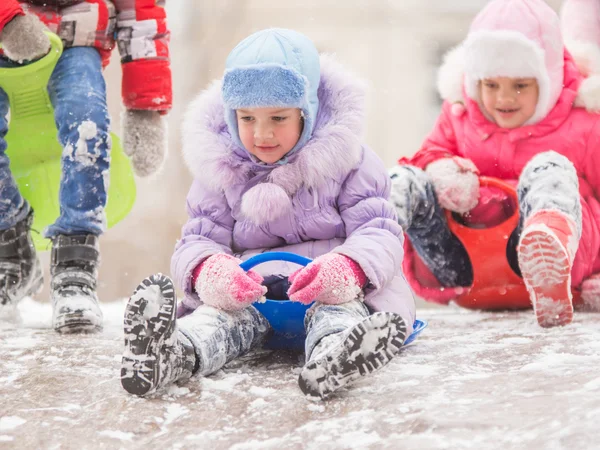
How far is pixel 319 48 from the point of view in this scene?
892 cm

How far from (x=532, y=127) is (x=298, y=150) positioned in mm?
1039

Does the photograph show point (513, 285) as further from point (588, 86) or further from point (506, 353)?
point (506, 353)

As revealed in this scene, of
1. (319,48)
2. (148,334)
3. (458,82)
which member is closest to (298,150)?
(148,334)

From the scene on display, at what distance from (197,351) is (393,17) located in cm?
871

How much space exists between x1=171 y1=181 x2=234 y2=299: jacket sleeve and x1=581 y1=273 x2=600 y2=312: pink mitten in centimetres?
115

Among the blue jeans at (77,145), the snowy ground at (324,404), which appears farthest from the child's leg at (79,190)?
the snowy ground at (324,404)

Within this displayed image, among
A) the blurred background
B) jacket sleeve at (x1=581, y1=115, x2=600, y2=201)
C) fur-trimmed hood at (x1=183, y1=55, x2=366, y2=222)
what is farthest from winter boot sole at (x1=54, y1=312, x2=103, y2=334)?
the blurred background

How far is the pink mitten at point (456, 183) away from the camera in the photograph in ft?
8.70

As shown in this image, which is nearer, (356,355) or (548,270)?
(356,355)

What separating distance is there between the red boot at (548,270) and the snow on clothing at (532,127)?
1.53ft

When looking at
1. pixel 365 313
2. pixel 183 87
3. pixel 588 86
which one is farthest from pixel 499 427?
pixel 183 87

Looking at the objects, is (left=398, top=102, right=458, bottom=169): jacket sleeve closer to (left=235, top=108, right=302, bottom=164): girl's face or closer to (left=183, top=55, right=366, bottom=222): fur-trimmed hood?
(left=183, top=55, right=366, bottom=222): fur-trimmed hood

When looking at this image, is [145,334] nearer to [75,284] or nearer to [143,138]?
[75,284]

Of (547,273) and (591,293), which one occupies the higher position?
(547,273)
